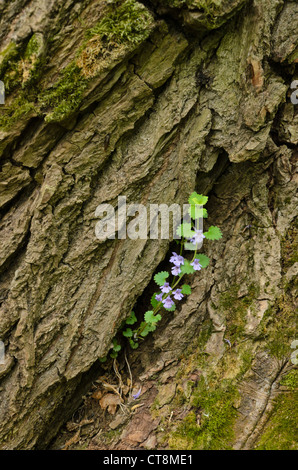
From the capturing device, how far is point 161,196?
3092 millimetres

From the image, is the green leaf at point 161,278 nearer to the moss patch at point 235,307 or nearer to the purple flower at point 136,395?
the moss patch at point 235,307

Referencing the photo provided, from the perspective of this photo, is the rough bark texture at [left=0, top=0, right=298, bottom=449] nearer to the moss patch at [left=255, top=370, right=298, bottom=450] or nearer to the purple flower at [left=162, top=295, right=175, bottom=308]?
the moss patch at [left=255, top=370, right=298, bottom=450]

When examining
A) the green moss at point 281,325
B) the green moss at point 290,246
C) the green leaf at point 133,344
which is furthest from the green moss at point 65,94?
the green moss at point 281,325

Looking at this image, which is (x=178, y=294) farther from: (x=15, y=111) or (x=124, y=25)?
(x=124, y=25)

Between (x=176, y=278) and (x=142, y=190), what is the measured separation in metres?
0.89

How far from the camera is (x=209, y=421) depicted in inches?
109

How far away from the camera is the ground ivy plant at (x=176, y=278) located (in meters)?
3.02

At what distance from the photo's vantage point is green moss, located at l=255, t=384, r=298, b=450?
8.58 feet

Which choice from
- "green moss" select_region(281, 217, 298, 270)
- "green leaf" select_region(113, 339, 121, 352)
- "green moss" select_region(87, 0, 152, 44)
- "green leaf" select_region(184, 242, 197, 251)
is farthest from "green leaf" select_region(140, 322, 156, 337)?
"green moss" select_region(87, 0, 152, 44)

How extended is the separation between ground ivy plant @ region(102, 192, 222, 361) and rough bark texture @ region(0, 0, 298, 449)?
126mm

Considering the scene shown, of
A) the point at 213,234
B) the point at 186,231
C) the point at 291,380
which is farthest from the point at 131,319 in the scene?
the point at 291,380

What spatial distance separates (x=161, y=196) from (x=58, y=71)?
119 cm

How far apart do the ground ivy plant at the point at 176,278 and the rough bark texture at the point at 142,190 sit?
0.41 ft

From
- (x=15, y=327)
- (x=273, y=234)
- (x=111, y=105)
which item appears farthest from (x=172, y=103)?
(x=15, y=327)
